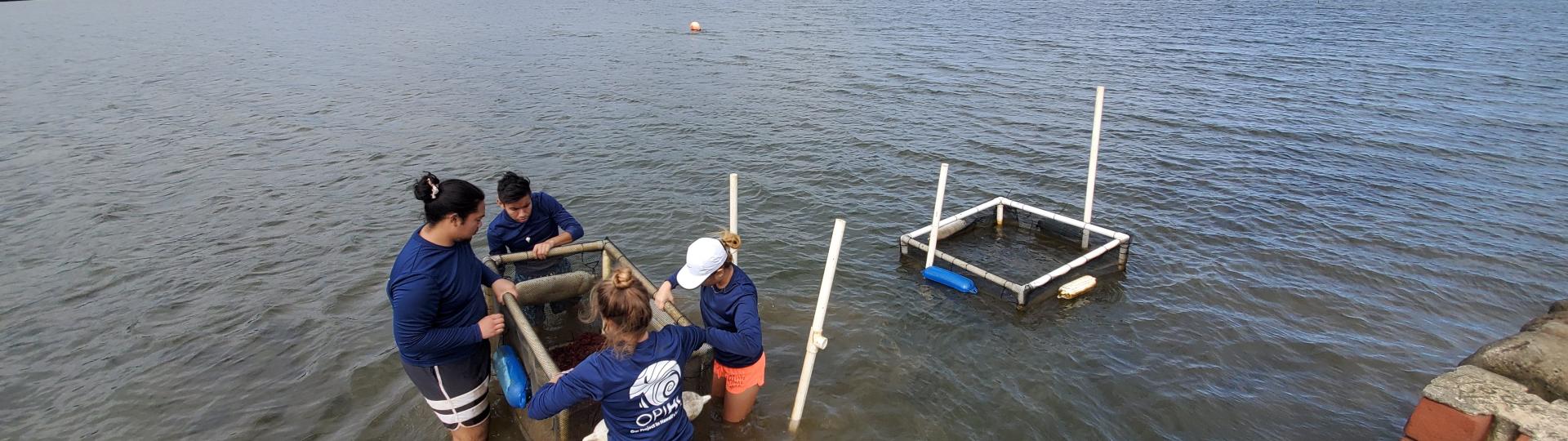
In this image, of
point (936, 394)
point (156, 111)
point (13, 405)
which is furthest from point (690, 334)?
point (156, 111)

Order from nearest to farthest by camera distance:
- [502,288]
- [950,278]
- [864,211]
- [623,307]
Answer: [623,307]
[502,288]
[950,278]
[864,211]

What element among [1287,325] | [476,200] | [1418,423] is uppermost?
[476,200]

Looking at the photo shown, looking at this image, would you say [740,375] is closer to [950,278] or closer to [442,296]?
[442,296]

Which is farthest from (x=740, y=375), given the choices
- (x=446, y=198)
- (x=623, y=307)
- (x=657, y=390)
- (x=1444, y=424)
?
(x=1444, y=424)

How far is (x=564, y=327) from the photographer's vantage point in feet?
21.9

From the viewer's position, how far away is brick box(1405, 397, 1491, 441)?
15.2 ft

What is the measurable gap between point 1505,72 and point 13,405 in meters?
29.4

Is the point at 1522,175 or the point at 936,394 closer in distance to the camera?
the point at 936,394

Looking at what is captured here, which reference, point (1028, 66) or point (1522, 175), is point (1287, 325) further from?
point (1028, 66)

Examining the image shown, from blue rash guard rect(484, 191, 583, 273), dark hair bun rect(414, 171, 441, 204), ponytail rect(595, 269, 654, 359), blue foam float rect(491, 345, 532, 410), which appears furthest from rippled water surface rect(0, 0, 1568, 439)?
dark hair bun rect(414, 171, 441, 204)

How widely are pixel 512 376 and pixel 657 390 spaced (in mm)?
1949

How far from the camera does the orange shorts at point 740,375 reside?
5321mm

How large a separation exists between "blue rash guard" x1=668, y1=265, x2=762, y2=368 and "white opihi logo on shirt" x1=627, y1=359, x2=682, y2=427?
521 millimetres

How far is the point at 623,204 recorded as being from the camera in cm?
1219
